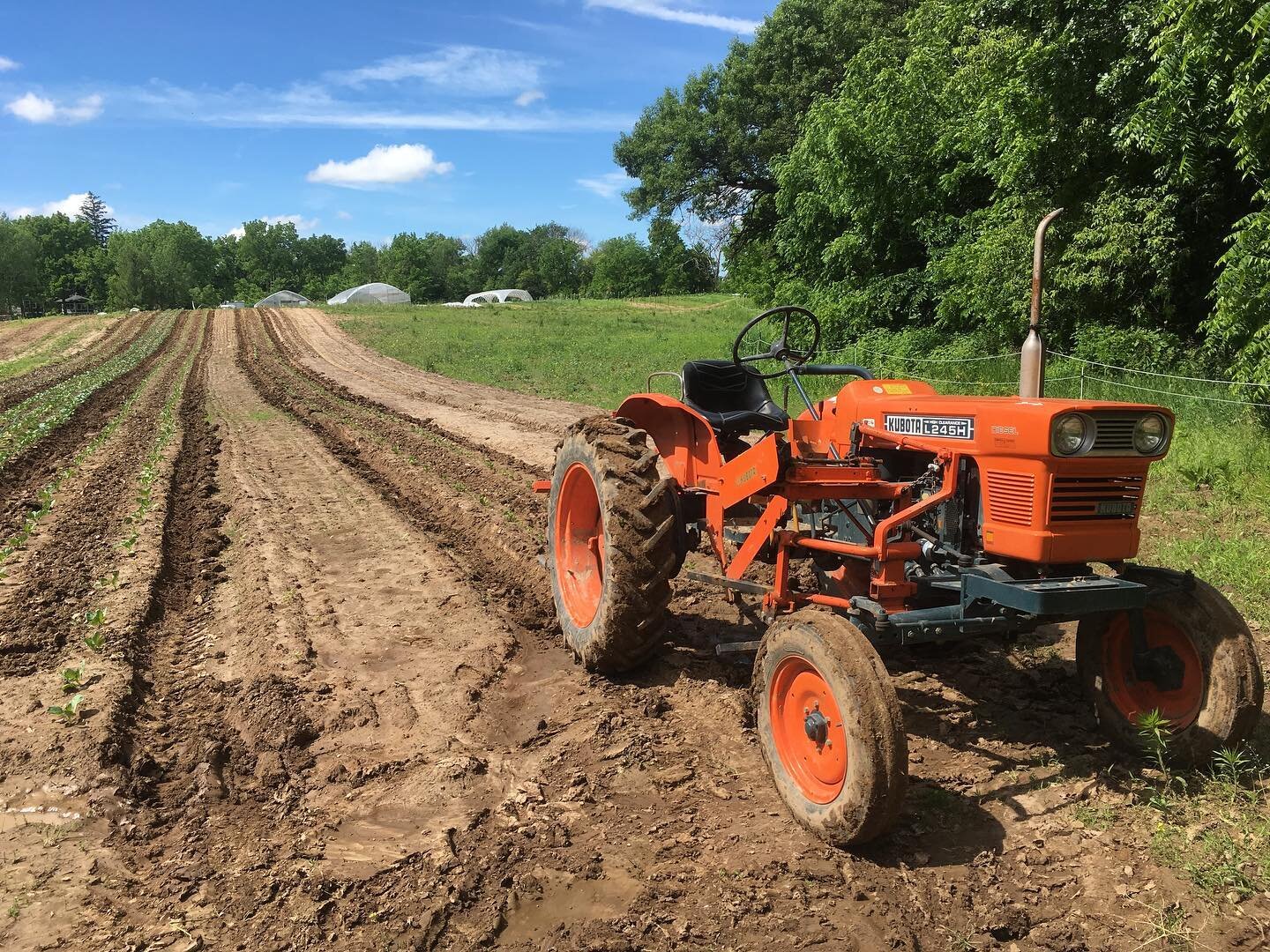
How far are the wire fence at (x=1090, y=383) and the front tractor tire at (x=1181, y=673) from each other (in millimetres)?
4323

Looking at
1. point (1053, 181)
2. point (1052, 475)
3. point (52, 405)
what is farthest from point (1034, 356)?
point (52, 405)

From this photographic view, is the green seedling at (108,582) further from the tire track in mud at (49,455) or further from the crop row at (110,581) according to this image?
the tire track in mud at (49,455)

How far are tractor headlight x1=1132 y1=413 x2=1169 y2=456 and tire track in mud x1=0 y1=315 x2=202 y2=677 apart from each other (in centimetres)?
529

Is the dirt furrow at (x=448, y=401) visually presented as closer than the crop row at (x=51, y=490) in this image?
No

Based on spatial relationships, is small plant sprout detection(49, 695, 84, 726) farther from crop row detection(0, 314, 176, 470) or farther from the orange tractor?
crop row detection(0, 314, 176, 470)

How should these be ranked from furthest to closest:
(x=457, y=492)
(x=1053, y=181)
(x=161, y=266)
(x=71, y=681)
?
(x=161, y=266) < (x=1053, y=181) < (x=457, y=492) < (x=71, y=681)

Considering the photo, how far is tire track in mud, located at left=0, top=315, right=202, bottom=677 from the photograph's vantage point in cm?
495

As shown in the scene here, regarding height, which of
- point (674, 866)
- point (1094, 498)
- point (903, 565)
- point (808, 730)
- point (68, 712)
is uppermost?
point (1094, 498)

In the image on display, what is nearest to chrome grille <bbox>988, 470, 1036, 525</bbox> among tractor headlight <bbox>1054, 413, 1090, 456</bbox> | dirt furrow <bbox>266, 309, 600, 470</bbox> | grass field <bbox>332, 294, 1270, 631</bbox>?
tractor headlight <bbox>1054, 413, 1090, 456</bbox>

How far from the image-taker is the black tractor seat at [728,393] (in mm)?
4875

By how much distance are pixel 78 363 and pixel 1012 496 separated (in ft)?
95.2

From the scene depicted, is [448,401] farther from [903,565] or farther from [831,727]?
[831,727]

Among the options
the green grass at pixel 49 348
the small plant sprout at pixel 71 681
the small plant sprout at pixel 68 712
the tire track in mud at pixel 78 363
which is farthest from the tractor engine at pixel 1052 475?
the green grass at pixel 49 348

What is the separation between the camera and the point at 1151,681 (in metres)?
3.56
